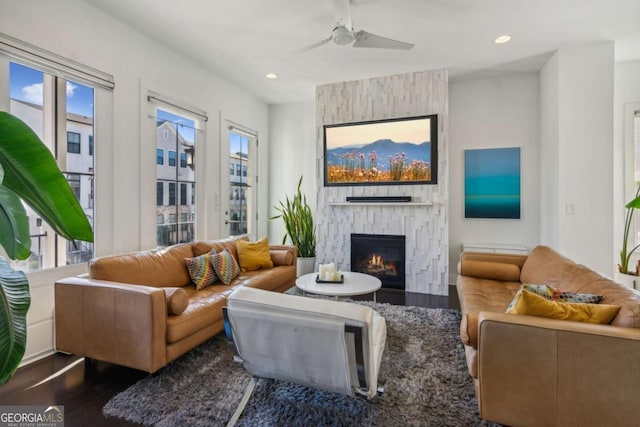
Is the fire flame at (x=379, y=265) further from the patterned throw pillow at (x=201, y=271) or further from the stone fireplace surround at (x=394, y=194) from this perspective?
the patterned throw pillow at (x=201, y=271)

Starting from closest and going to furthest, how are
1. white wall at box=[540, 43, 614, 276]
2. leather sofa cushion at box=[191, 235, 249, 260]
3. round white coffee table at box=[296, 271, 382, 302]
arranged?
1. round white coffee table at box=[296, 271, 382, 302]
2. leather sofa cushion at box=[191, 235, 249, 260]
3. white wall at box=[540, 43, 614, 276]

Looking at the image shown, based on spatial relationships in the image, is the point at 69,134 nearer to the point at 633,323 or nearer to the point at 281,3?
the point at 281,3

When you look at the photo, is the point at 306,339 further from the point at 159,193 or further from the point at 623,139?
the point at 623,139

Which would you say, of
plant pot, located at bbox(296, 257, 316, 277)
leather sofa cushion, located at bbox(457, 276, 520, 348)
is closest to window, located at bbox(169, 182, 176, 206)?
plant pot, located at bbox(296, 257, 316, 277)

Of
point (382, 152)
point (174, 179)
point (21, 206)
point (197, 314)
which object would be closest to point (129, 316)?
point (197, 314)

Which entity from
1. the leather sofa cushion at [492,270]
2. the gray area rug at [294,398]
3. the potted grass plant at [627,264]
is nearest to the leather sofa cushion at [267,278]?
the gray area rug at [294,398]

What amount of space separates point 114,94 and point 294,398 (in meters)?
3.06

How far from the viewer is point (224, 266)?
3.06 metres

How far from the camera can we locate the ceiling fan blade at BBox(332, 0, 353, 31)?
2.44 m

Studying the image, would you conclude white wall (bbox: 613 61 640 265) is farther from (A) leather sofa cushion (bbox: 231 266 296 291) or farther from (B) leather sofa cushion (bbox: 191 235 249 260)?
(B) leather sofa cushion (bbox: 191 235 249 260)

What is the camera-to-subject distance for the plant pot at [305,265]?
4871 millimetres

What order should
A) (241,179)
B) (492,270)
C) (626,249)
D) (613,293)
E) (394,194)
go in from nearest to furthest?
(613,293)
(492,270)
(626,249)
(394,194)
(241,179)

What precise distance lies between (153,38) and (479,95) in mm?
4219

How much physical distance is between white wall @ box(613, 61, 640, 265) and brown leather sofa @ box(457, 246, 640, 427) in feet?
10.1
